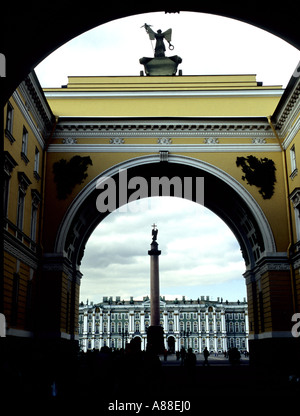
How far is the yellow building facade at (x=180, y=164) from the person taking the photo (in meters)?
24.6

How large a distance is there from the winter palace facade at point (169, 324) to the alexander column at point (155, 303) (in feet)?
278

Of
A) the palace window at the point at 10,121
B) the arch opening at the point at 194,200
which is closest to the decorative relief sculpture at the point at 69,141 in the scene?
the arch opening at the point at 194,200

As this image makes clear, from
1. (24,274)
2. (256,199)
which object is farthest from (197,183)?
(24,274)

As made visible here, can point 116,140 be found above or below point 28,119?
above

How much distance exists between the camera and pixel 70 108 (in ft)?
93.2

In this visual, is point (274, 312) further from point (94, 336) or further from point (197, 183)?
point (94, 336)

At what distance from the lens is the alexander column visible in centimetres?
Result: 3828

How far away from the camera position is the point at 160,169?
27891 millimetres

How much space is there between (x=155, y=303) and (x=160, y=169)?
678 inches

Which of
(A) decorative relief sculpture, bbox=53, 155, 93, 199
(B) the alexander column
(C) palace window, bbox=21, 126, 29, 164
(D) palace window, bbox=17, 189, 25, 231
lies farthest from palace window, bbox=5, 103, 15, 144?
(B) the alexander column

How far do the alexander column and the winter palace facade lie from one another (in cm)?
8488

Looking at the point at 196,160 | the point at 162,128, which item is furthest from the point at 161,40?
the point at 196,160

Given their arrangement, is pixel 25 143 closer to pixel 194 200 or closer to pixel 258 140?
pixel 194 200

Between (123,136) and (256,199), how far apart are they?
25.1ft
